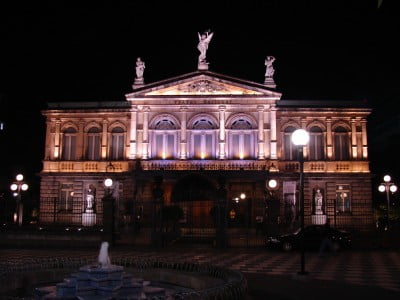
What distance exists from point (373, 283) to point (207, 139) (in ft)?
100

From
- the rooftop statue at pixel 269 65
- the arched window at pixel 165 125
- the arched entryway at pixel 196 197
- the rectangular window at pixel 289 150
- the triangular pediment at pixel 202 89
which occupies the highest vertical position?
the rooftop statue at pixel 269 65

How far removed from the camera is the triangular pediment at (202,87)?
148 ft

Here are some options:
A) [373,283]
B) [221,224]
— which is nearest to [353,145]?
[221,224]

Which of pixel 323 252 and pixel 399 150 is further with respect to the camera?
pixel 399 150

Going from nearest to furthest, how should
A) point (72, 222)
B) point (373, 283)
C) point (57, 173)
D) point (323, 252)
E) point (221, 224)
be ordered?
1. point (373, 283)
2. point (323, 252)
3. point (221, 224)
4. point (72, 222)
5. point (57, 173)

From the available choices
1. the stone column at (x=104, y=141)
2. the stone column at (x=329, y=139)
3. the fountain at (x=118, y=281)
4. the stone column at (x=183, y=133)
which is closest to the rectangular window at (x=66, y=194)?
the stone column at (x=104, y=141)

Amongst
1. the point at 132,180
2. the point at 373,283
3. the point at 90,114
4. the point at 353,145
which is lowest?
Answer: the point at 373,283

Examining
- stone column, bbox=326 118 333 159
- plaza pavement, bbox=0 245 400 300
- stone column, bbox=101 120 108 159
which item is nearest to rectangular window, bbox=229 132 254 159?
stone column, bbox=326 118 333 159

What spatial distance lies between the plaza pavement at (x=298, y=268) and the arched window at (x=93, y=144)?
20628 mm

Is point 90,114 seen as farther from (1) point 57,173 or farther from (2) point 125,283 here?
(2) point 125,283

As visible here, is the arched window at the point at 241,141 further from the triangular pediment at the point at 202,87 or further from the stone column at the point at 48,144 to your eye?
the stone column at the point at 48,144

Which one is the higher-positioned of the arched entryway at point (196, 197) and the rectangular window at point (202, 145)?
the rectangular window at point (202, 145)

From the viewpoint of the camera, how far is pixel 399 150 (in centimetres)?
6131

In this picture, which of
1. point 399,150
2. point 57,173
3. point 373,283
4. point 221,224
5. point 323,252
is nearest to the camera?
point 373,283
